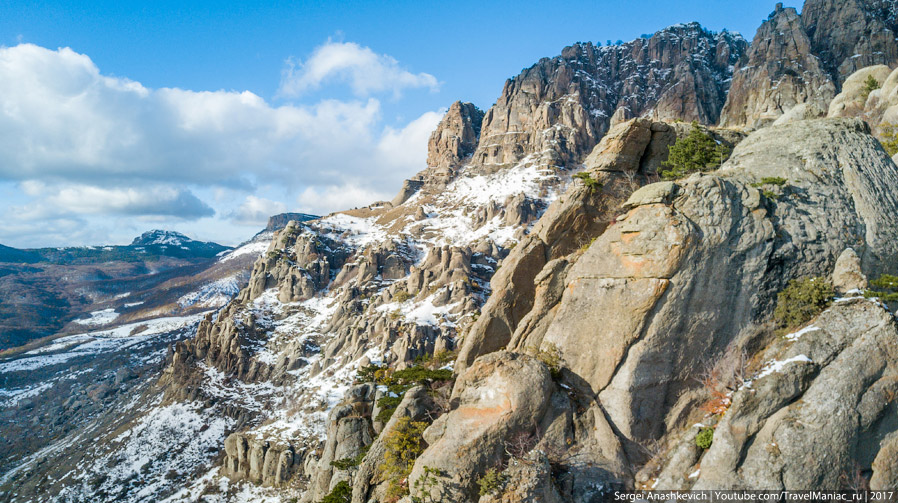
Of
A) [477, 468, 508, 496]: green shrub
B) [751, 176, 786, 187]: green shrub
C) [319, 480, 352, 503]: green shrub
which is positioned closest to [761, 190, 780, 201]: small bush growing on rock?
[751, 176, 786, 187]: green shrub

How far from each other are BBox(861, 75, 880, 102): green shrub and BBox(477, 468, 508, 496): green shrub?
5955 cm

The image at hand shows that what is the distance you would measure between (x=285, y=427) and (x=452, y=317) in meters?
39.3

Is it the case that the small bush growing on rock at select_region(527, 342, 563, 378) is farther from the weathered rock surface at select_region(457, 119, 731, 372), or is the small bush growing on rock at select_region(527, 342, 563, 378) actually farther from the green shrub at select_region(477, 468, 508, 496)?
the green shrub at select_region(477, 468, 508, 496)

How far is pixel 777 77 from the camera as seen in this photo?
141375 mm

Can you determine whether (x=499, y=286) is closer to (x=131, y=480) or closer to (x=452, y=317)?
(x=452, y=317)

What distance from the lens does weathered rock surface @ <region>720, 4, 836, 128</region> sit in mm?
133375

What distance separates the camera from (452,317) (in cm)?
9581

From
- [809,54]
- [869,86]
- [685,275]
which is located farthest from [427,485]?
[809,54]

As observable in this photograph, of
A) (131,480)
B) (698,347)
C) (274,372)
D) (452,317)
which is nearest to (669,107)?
(452,317)

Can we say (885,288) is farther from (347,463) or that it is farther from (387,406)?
(347,463)

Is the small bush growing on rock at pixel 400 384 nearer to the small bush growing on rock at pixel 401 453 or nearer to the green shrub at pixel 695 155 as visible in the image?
the small bush growing on rock at pixel 401 453

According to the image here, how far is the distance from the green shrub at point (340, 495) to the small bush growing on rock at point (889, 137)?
47.6 metres

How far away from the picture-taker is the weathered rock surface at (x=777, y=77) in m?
133

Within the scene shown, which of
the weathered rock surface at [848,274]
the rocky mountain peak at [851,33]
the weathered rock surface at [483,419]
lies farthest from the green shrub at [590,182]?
the rocky mountain peak at [851,33]
